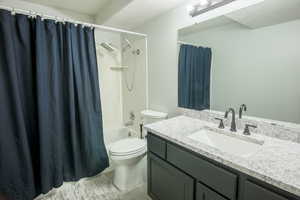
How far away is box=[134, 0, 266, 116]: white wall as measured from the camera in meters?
1.83

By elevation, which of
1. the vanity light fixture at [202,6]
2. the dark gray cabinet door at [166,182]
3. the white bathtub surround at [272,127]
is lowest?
the dark gray cabinet door at [166,182]

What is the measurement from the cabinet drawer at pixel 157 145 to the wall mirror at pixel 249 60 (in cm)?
64

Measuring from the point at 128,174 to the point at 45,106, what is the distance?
1.18 metres

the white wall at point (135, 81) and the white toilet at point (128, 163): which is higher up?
the white wall at point (135, 81)

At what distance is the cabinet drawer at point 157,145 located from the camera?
4.39ft

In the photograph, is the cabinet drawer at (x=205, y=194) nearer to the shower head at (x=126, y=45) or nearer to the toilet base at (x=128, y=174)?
the toilet base at (x=128, y=174)

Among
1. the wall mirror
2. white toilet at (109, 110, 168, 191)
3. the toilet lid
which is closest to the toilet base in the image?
→ white toilet at (109, 110, 168, 191)

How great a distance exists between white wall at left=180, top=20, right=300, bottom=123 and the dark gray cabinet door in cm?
78

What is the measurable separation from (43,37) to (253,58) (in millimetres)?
1943

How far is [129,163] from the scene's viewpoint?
1859 mm

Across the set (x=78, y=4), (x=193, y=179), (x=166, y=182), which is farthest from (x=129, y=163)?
(x=78, y=4)

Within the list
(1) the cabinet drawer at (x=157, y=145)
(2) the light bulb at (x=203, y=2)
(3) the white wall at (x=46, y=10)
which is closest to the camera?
(1) the cabinet drawer at (x=157, y=145)

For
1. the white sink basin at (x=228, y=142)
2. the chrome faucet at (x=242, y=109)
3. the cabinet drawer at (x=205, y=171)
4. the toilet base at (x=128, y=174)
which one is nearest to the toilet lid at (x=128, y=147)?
the toilet base at (x=128, y=174)

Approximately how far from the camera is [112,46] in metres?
2.77
